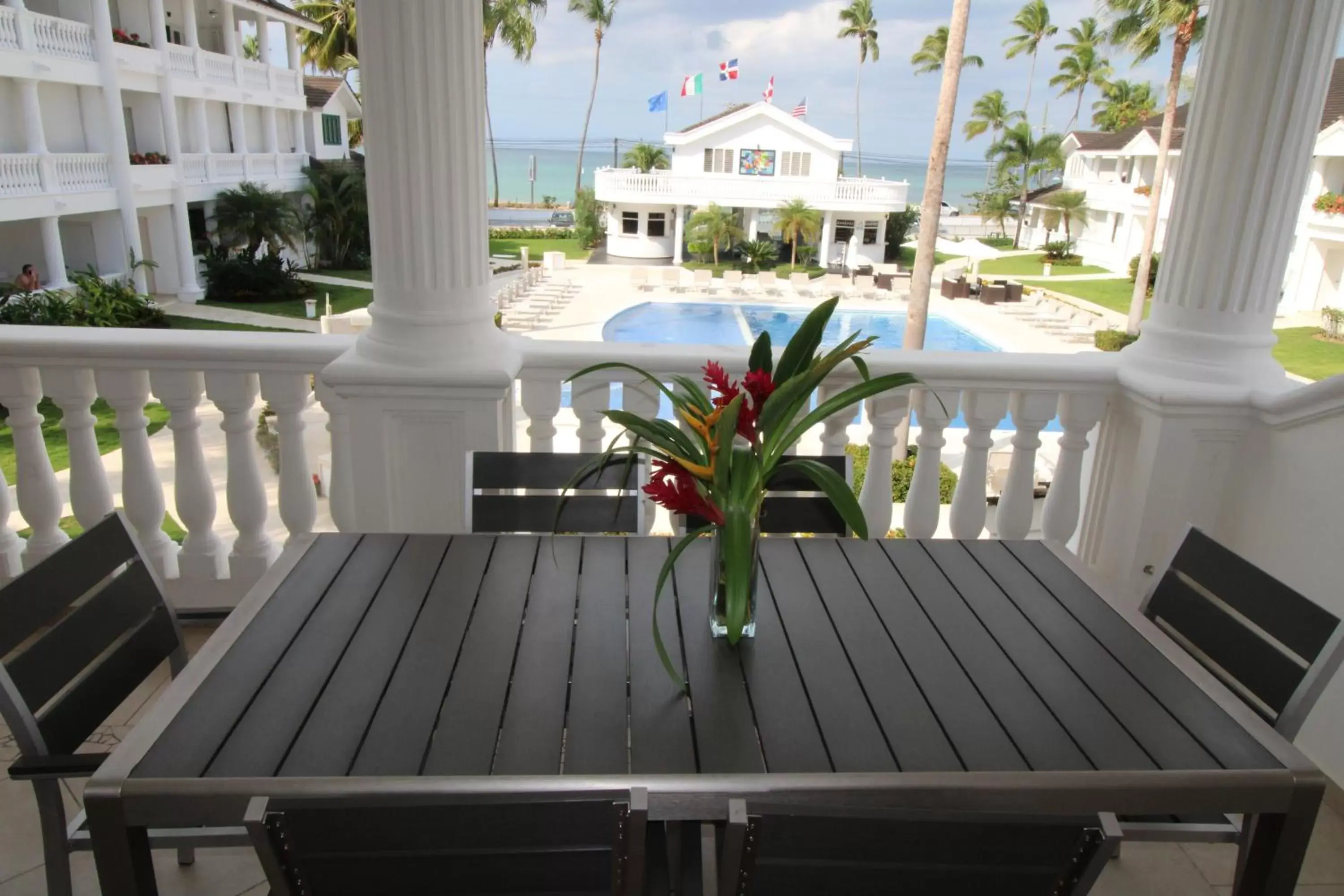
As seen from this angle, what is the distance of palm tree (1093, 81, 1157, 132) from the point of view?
38219 mm

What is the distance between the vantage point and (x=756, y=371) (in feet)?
4.11

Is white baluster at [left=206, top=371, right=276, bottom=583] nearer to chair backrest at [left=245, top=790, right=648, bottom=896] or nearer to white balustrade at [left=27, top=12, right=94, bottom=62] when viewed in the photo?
chair backrest at [left=245, top=790, right=648, bottom=896]

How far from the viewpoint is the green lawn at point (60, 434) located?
838 cm

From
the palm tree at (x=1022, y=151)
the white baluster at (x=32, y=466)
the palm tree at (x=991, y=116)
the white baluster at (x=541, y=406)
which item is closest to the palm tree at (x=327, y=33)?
the palm tree at (x=1022, y=151)

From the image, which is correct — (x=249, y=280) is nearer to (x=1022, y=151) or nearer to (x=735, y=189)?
(x=735, y=189)

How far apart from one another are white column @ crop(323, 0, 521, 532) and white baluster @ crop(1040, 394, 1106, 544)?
1504mm

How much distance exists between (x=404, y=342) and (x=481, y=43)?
75 centimetres

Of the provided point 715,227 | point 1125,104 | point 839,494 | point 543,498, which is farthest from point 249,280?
point 1125,104

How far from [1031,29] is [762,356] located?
143ft

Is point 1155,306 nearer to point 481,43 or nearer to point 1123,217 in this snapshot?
point 481,43

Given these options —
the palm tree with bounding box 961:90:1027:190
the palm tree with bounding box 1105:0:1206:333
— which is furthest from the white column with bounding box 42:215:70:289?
the palm tree with bounding box 961:90:1027:190

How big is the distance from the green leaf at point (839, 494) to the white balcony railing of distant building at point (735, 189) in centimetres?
2713

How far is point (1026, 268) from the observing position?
3072 centimetres

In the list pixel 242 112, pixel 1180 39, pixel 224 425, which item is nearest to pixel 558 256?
pixel 242 112
